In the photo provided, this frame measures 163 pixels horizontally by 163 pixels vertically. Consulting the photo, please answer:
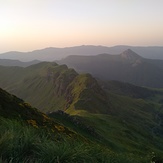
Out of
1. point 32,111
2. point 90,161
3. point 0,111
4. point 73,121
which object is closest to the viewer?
point 90,161

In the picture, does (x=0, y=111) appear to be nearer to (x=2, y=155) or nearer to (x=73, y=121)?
(x=2, y=155)

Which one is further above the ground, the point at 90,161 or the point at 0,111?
the point at 90,161

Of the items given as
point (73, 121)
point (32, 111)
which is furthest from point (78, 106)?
point (32, 111)

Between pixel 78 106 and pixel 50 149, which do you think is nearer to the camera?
pixel 50 149

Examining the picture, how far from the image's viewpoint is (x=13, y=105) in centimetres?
3300

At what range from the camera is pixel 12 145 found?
30.7 ft

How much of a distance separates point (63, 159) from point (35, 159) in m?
0.93

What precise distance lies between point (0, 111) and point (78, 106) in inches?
6336

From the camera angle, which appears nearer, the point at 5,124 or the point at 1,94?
the point at 5,124

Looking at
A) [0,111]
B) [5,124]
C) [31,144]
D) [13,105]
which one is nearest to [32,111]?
[13,105]

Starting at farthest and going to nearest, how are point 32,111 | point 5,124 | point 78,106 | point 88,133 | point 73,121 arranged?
point 78,106 < point 73,121 < point 88,133 < point 32,111 < point 5,124

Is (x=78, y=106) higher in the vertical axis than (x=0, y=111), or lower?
lower

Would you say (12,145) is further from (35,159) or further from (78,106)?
(78,106)

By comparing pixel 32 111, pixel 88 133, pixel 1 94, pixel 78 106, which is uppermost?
pixel 1 94
